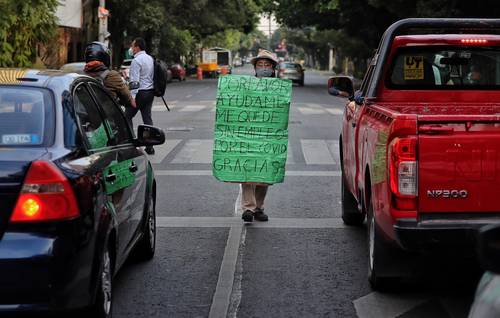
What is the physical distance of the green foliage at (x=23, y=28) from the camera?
872 inches

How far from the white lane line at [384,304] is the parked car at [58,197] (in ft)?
5.19

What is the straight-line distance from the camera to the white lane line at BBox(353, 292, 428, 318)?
600 centimetres

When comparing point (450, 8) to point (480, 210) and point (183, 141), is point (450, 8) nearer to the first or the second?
point (183, 141)

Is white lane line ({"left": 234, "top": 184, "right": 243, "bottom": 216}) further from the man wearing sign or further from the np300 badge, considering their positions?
the np300 badge

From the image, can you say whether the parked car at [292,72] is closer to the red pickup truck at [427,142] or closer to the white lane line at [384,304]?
the red pickup truck at [427,142]

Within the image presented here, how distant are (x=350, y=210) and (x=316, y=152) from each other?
665 cm

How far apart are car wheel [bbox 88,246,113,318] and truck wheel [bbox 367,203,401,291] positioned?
1.83 meters

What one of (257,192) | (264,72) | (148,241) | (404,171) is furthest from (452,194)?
(264,72)

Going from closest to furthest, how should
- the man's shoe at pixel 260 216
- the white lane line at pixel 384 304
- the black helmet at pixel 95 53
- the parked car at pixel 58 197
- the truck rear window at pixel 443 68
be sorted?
the parked car at pixel 58 197 → the white lane line at pixel 384 304 → the truck rear window at pixel 443 68 → the man's shoe at pixel 260 216 → the black helmet at pixel 95 53

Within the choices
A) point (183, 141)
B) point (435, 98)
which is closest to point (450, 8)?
point (183, 141)

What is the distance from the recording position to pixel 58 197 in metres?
4.53

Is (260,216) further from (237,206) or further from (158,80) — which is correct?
(158,80)

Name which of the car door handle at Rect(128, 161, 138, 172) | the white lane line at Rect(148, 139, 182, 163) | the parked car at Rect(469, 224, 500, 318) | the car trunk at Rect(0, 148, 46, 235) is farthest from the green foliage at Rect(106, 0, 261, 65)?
the parked car at Rect(469, 224, 500, 318)

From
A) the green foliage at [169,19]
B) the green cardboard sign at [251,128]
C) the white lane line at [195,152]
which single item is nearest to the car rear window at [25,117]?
the green cardboard sign at [251,128]
